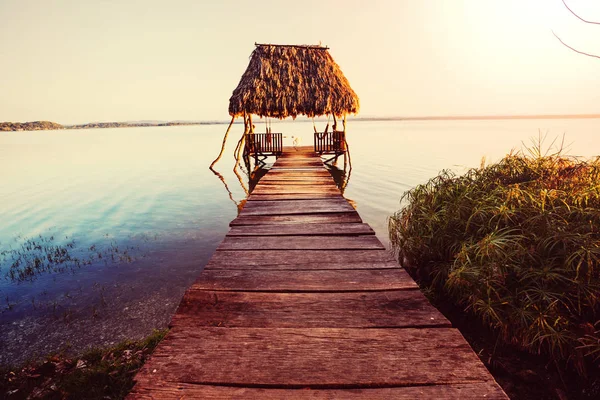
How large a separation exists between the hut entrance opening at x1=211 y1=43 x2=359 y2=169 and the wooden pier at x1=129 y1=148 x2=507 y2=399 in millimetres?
12558

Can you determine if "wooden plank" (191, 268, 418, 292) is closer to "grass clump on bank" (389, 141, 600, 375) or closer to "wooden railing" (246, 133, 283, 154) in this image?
"grass clump on bank" (389, 141, 600, 375)

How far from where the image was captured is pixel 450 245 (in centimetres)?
466

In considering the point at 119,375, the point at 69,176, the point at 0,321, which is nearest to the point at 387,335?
the point at 119,375

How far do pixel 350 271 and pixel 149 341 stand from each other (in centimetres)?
301

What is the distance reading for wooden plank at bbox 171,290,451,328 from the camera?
6.52ft

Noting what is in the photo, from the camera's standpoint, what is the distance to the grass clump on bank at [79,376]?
3.12 m

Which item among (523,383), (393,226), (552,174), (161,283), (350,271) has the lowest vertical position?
(161,283)

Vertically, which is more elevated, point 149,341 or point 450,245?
→ point 450,245

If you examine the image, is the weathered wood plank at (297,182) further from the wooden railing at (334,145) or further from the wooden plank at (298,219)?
the wooden railing at (334,145)

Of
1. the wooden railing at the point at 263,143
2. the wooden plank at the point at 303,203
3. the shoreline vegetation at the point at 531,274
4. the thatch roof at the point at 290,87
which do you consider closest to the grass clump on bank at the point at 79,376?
the wooden plank at the point at 303,203

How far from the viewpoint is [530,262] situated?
135 inches

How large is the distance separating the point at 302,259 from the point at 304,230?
0.98m

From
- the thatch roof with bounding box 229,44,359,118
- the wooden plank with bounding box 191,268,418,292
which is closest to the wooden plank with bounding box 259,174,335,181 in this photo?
the wooden plank with bounding box 191,268,418,292

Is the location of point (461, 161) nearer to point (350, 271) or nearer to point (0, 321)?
point (350, 271)
